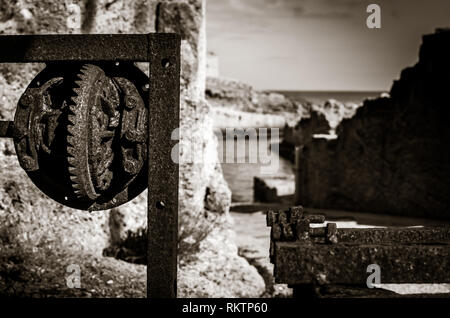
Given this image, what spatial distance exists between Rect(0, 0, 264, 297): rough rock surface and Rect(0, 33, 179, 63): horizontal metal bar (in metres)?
2.12

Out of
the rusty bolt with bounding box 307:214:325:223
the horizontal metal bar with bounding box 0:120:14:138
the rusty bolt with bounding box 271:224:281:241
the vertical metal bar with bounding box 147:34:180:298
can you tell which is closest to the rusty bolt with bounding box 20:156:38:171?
the horizontal metal bar with bounding box 0:120:14:138

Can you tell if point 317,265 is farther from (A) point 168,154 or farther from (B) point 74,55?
(B) point 74,55

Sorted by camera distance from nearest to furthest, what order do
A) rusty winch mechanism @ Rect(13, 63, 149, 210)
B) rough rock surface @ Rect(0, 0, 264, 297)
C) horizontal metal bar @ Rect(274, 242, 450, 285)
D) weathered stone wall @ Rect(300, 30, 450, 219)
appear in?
horizontal metal bar @ Rect(274, 242, 450, 285) < rusty winch mechanism @ Rect(13, 63, 149, 210) < rough rock surface @ Rect(0, 0, 264, 297) < weathered stone wall @ Rect(300, 30, 450, 219)

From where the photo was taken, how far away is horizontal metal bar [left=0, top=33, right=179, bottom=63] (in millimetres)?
2062

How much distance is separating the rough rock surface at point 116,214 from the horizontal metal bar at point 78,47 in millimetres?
2123

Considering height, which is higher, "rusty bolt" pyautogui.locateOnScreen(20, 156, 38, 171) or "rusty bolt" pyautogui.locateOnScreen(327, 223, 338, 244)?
"rusty bolt" pyautogui.locateOnScreen(20, 156, 38, 171)

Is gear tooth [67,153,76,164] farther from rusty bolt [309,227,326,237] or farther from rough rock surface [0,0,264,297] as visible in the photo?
rough rock surface [0,0,264,297]

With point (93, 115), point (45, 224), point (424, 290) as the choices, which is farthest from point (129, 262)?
point (424, 290)

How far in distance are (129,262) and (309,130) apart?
11408 millimetres

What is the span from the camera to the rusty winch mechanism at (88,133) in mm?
2092

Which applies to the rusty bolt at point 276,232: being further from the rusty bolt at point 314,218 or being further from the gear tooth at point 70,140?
the gear tooth at point 70,140

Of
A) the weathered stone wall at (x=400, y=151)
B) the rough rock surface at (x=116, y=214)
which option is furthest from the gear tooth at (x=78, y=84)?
the weathered stone wall at (x=400, y=151)

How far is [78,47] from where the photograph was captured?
6.86 feet

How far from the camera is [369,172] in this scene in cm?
971
